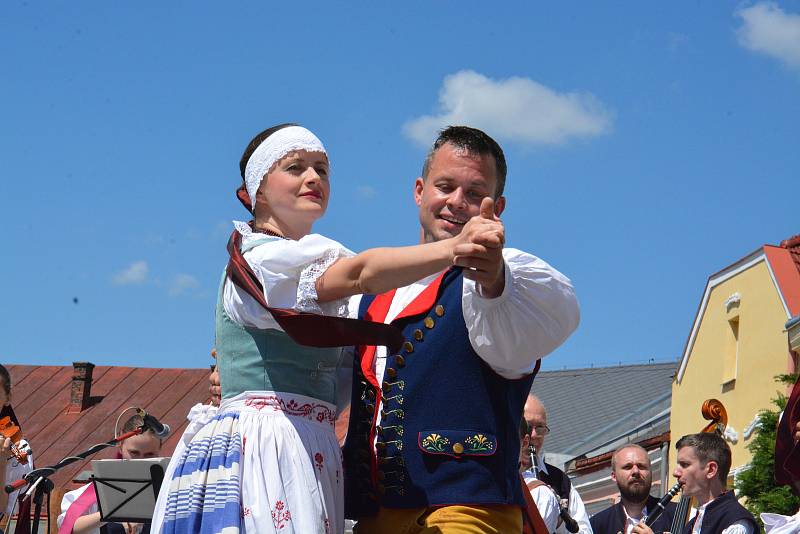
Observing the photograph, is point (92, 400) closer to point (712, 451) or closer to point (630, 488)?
point (630, 488)

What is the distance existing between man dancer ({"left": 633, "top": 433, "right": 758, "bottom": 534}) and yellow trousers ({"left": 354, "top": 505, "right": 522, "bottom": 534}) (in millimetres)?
3491

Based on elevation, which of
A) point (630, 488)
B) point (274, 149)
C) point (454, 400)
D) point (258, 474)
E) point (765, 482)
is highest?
point (274, 149)

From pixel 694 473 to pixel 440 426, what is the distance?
3767 mm

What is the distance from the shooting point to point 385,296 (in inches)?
147

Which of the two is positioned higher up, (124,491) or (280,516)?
(124,491)

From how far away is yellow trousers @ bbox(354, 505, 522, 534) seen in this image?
10.5 ft

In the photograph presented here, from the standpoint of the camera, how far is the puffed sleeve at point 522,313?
10.3ft

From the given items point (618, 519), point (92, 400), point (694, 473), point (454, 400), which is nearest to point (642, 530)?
point (694, 473)

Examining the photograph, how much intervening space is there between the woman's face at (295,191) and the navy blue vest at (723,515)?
3811 mm

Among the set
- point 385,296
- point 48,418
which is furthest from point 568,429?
point 385,296

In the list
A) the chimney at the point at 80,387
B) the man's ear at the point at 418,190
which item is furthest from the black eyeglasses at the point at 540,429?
the chimney at the point at 80,387

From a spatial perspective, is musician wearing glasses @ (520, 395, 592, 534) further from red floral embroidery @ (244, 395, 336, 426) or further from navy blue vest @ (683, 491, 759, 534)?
red floral embroidery @ (244, 395, 336, 426)

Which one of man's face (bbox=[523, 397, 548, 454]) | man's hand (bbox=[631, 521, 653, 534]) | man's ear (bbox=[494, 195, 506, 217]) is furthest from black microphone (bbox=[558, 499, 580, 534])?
man's ear (bbox=[494, 195, 506, 217])

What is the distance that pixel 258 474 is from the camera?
3.16m
